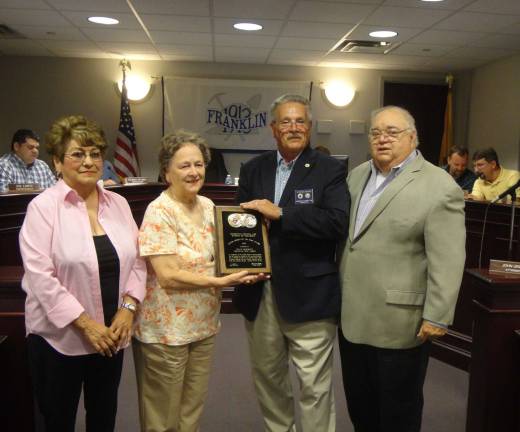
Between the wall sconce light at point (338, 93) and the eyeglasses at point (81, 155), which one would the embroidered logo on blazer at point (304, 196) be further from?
the wall sconce light at point (338, 93)

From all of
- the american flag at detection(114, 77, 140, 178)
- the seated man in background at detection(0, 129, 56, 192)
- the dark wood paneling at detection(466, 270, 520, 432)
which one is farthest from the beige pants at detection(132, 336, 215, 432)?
the american flag at detection(114, 77, 140, 178)

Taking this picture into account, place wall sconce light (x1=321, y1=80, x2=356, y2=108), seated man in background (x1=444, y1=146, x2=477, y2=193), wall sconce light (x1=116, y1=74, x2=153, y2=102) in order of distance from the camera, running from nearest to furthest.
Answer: seated man in background (x1=444, y1=146, x2=477, y2=193) < wall sconce light (x1=116, y1=74, x2=153, y2=102) < wall sconce light (x1=321, y1=80, x2=356, y2=108)

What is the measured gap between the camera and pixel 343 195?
71.4 inches

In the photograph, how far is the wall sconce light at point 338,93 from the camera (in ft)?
23.1

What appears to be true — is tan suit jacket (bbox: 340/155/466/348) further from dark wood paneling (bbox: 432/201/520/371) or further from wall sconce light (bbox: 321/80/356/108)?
wall sconce light (bbox: 321/80/356/108)

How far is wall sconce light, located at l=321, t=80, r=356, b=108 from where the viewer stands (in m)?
7.04

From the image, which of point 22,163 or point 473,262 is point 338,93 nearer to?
point 473,262

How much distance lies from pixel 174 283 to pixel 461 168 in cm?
449

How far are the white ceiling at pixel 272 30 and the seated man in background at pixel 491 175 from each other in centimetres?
127

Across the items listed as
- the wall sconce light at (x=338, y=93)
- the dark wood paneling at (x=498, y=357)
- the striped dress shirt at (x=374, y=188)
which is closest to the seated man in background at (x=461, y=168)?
the wall sconce light at (x=338, y=93)

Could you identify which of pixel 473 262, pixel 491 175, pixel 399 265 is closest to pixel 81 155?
pixel 399 265

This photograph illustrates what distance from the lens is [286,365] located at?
1987 mm

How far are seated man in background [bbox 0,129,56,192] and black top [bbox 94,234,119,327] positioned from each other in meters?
3.35

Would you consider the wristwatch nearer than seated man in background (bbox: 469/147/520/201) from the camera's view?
Yes
